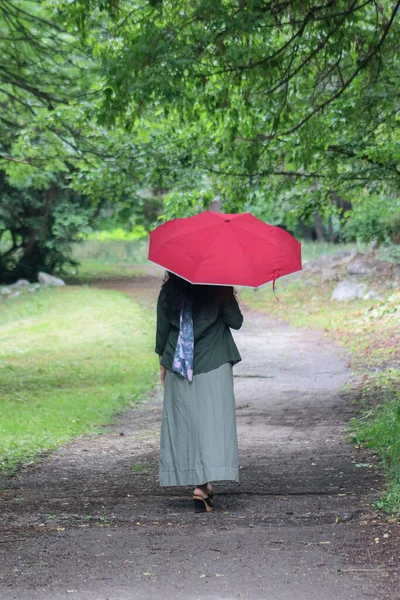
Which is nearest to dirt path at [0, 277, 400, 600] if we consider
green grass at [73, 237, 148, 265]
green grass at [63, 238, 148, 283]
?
green grass at [63, 238, 148, 283]

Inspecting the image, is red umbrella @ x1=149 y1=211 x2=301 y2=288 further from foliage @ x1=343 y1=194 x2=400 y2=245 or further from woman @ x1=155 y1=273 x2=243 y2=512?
foliage @ x1=343 y1=194 x2=400 y2=245

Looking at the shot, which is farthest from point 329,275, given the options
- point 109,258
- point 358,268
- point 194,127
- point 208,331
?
point 208,331

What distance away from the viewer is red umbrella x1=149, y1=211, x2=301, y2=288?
568cm

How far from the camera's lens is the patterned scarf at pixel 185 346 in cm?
596

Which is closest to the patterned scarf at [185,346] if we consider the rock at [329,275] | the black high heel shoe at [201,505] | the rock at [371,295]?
the black high heel shoe at [201,505]

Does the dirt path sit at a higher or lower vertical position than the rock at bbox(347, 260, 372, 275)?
lower

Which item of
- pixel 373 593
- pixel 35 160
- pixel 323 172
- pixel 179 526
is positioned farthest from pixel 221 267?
pixel 35 160

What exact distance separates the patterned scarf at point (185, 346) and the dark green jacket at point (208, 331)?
1.9 inches

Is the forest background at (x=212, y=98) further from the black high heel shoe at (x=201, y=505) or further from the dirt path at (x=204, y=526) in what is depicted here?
the black high heel shoe at (x=201, y=505)

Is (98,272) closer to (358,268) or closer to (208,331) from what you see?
(358,268)

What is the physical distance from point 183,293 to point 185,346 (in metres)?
0.38

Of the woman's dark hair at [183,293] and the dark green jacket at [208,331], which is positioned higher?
the woman's dark hair at [183,293]

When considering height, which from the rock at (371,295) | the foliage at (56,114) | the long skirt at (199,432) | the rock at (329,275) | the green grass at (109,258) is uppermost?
the foliage at (56,114)

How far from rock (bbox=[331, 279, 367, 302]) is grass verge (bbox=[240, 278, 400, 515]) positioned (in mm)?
295
